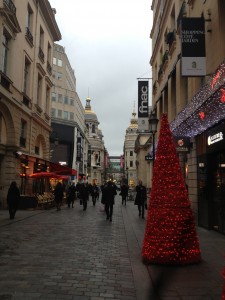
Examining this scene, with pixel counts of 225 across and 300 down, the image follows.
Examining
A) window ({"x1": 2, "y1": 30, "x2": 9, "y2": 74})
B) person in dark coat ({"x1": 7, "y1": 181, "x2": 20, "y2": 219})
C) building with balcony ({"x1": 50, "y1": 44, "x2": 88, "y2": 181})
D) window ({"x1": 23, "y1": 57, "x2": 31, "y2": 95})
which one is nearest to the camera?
person in dark coat ({"x1": 7, "y1": 181, "x2": 20, "y2": 219})

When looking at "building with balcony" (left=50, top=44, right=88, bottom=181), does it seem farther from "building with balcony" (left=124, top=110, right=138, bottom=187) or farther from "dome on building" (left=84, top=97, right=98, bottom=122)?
"building with balcony" (left=124, top=110, right=138, bottom=187)

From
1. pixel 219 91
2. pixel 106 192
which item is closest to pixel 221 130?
pixel 219 91

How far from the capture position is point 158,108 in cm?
2642

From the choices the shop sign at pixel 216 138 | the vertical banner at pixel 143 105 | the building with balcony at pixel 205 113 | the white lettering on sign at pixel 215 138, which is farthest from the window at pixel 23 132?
the white lettering on sign at pixel 215 138

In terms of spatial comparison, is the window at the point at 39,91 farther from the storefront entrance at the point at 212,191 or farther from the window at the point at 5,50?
the storefront entrance at the point at 212,191

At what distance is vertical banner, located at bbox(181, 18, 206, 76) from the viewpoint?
1227 cm

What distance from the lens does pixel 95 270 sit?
7.05 metres

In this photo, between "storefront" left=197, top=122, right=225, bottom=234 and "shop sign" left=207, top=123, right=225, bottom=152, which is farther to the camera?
"storefront" left=197, top=122, right=225, bottom=234

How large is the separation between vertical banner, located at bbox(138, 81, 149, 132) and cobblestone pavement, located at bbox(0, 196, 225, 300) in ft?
52.5

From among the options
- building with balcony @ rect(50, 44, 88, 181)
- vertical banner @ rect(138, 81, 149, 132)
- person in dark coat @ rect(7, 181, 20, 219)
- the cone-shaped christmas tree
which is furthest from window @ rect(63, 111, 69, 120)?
the cone-shaped christmas tree

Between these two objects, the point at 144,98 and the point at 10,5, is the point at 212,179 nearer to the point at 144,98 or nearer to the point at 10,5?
the point at 144,98

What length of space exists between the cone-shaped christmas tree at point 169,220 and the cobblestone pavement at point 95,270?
0.25 meters

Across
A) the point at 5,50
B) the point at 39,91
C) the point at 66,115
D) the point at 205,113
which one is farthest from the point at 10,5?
the point at 66,115

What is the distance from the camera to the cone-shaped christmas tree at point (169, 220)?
719 centimetres
